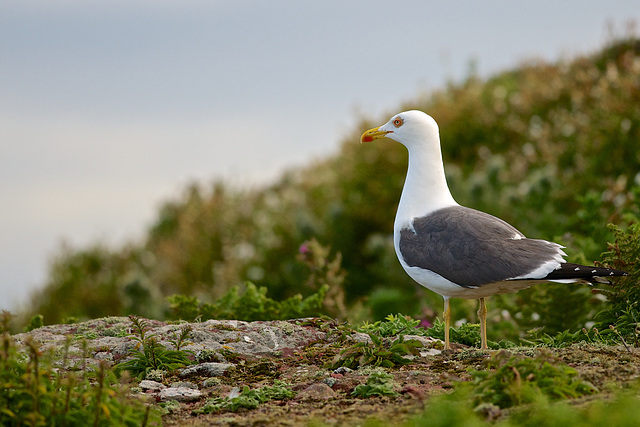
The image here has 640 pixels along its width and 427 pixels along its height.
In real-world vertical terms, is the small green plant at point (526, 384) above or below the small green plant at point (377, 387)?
above

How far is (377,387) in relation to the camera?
4.25 m

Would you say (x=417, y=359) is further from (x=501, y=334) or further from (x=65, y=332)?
(x=65, y=332)

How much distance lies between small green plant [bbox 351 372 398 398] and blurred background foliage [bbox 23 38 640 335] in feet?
10.5

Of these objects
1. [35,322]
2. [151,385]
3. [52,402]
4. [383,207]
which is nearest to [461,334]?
[151,385]

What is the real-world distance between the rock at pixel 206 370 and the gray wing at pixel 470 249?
1.64m

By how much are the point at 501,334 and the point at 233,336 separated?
9.67 ft

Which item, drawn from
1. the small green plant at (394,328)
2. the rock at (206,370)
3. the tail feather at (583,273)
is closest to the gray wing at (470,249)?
the tail feather at (583,273)

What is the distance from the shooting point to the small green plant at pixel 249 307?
677cm

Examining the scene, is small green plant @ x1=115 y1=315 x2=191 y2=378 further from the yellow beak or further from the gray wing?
the yellow beak

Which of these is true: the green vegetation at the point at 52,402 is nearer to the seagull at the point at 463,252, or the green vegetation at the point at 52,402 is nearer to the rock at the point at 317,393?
the rock at the point at 317,393

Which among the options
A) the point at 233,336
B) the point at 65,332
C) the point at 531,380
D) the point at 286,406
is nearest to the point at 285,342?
the point at 233,336

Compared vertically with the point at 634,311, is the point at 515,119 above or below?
above

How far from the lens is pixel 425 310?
311 inches

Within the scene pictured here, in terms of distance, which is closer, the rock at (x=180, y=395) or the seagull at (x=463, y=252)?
the rock at (x=180, y=395)
